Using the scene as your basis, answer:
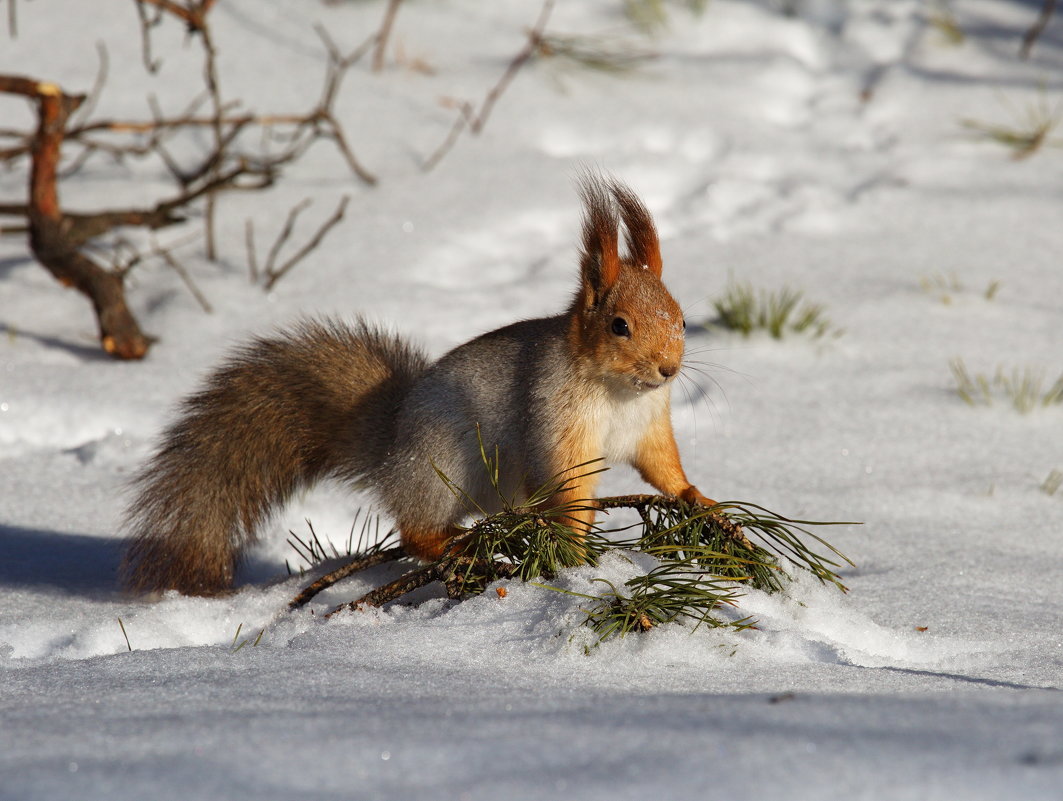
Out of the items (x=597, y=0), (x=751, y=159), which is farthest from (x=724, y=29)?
(x=751, y=159)

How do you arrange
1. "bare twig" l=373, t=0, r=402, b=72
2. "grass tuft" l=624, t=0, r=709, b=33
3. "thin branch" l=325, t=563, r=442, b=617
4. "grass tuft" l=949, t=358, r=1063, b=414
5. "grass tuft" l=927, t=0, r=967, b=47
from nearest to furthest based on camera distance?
"thin branch" l=325, t=563, r=442, b=617, "grass tuft" l=949, t=358, r=1063, b=414, "bare twig" l=373, t=0, r=402, b=72, "grass tuft" l=927, t=0, r=967, b=47, "grass tuft" l=624, t=0, r=709, b=33

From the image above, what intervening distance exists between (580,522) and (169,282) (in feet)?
8.55

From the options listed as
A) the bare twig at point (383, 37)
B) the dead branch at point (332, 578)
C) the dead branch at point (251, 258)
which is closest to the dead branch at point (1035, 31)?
the bare twig at point (383, 37)

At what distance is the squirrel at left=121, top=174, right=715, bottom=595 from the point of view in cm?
197

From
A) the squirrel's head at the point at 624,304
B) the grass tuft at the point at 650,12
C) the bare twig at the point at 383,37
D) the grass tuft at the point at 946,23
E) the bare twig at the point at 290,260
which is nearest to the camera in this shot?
the squirrel's head at the point at 624,304

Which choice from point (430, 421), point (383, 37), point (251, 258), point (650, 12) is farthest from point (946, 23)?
point (430, 421)

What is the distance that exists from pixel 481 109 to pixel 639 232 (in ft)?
10.5

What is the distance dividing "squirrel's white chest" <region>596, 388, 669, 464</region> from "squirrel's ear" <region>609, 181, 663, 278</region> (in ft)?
0.78

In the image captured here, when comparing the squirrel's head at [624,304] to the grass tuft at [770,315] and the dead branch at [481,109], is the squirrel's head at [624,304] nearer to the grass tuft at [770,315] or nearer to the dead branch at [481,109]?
the grass tuft at [770,315]

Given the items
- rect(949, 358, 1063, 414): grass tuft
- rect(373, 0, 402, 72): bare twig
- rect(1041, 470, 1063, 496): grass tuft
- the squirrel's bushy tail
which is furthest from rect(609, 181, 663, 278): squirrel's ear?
rect(373, 0, 402, 72): bare twig

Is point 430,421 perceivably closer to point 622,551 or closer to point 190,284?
point 622,551

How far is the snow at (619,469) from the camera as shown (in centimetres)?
112

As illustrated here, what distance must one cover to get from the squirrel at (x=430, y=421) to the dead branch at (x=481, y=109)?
2.50m

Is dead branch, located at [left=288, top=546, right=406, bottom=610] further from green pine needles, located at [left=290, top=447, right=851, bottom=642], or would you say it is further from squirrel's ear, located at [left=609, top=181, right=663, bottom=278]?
squirrel's ear, located at [left=609, top=181, right=663, bottom=278]
